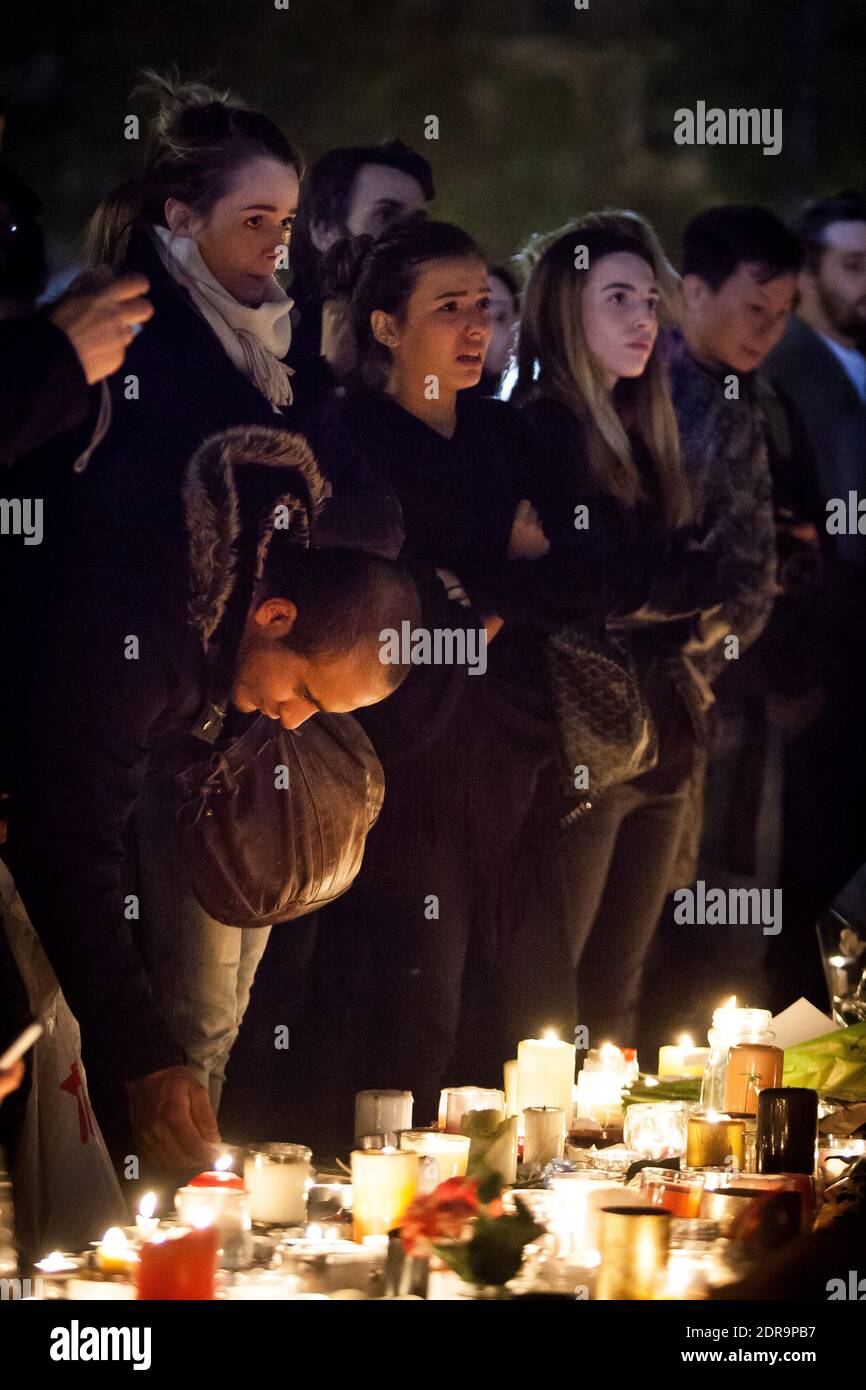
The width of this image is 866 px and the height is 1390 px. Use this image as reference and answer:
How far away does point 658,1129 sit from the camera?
3037mm

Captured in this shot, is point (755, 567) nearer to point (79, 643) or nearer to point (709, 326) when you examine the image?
point (709, 326)

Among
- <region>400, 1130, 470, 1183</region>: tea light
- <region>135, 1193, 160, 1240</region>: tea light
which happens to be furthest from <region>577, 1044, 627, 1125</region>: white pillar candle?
<region>135, 1193, 160, 1240</region>: tea light

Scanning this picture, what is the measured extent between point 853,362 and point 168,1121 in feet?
7.85

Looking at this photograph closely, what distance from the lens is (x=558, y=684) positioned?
4121mm

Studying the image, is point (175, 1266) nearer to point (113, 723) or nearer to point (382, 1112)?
point (382, 1112)

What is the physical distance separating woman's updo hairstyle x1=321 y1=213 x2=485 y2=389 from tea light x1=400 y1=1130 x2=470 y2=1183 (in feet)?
5.90

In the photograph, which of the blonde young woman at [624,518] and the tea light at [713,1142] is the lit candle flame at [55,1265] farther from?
the blonde young woman at [624,518]

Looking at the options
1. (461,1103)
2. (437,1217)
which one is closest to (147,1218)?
(437,1217)

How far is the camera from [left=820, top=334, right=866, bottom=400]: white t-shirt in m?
4.32

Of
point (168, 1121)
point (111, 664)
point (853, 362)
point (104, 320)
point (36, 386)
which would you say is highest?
point (853, 362)

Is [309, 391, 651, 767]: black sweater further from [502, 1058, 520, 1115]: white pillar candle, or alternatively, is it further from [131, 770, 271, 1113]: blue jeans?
[502, 1058, 520, 1115]: white pillar candle

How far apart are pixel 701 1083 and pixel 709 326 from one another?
1824mm

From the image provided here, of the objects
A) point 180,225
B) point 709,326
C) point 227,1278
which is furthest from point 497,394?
point 227,1278

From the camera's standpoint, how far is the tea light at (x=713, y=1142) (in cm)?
277
